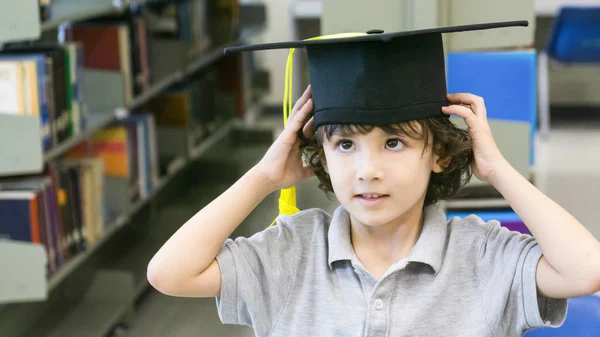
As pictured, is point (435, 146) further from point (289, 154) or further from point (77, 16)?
point (77, 16)

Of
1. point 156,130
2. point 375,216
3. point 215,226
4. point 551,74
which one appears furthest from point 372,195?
point 551,74

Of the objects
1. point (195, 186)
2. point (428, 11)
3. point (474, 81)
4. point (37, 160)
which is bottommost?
point (195, 186)

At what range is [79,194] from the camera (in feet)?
10.8

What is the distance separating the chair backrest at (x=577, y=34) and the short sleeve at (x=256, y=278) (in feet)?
15.9

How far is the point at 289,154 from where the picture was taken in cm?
142

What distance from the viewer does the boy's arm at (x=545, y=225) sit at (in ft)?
4.06

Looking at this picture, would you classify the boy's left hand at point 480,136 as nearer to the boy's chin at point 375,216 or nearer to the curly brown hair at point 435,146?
the curly brown hair at point 435,146

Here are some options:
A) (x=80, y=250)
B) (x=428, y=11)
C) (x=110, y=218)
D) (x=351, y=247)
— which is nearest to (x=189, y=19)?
(x=110, y=218)

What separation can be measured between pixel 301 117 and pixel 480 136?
271 millimetres

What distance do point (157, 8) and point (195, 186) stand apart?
3.62 feet

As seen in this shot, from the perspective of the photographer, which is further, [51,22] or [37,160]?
[51,22]

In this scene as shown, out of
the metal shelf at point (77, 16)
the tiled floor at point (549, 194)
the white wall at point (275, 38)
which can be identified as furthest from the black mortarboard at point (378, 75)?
the white wall at point (275, 38)

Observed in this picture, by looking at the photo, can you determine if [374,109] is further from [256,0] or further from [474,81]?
[256,0]

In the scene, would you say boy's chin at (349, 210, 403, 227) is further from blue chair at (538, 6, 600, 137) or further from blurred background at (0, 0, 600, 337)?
blue chair at (538, 6, 600, 137)
